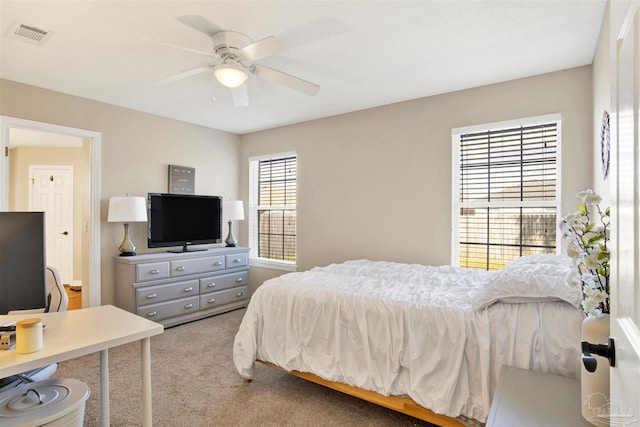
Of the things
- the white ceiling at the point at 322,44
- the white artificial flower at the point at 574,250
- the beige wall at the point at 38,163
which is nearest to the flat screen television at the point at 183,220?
the white ceiling at the point at 322,44

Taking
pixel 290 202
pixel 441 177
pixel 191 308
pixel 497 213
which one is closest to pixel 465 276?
pixel 497 213

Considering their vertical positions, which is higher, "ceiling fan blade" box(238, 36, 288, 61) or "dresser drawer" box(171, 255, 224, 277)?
"ceiling fan blade" box(238, 36, 288, 61)

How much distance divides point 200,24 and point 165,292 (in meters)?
2.88

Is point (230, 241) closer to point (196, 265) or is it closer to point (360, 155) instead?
point (196, 265)

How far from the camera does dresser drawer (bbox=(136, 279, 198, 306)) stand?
3709mm

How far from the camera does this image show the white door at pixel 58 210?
19.4ft

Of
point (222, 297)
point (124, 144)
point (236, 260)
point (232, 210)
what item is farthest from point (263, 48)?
point (222, 297)

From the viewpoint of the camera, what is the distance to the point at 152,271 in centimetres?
380

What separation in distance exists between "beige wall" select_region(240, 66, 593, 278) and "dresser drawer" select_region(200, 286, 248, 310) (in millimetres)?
468

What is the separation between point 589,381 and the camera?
118 centimetres

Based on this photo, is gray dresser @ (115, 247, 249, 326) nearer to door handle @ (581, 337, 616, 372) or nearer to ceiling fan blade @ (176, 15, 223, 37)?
ceiling fan blade @ (176, 15, 223, 37)

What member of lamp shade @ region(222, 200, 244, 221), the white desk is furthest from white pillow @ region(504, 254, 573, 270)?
lamp shade @ region(222, 200, 244, 221)

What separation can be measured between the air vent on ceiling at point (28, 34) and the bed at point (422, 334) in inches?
93.7

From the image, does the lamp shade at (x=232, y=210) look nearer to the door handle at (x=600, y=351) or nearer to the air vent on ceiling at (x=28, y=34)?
the air vent on ceiling at (x=28, y=34)
